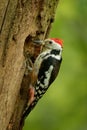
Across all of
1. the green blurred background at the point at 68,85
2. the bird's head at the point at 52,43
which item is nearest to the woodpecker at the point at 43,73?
the bird's head at the point at 52,43

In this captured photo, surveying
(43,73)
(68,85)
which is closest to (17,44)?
(43,73)

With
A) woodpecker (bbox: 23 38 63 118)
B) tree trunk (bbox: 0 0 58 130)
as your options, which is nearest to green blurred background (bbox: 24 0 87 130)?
woodpecker (bbox: 23 38 63 118)

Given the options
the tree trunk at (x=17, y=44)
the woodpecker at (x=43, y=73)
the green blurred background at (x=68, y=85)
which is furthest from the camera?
the green blurred background at (x=68, y=85)

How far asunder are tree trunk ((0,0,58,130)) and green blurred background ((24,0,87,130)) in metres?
2.70

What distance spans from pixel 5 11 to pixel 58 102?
159 inches

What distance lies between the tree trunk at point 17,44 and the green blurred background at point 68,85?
8.85 feet

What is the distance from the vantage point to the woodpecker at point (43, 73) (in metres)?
11.9

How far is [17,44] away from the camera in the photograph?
11.4 metres

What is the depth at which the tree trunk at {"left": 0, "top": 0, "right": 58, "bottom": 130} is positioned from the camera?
37.0 ft

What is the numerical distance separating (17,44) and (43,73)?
0.68 meters

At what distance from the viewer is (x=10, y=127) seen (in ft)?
38.8

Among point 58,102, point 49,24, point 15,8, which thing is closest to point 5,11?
point 15,8

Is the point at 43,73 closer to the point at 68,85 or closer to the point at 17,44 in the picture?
the point at 17,44

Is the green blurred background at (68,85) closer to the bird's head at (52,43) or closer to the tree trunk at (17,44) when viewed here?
the bird's head at (52,43)
